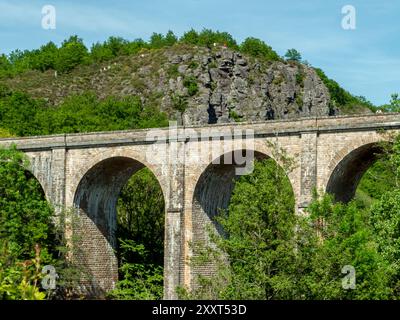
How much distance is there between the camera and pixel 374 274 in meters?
27.3

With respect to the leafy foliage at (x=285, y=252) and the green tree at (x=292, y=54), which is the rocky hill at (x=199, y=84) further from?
the leafy foliage at (x=285, y=252)

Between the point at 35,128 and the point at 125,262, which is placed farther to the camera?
the point at 35,128

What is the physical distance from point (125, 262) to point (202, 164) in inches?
374

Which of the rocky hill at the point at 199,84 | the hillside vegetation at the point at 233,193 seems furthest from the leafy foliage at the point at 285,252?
the rocky hill at the point at 199,84

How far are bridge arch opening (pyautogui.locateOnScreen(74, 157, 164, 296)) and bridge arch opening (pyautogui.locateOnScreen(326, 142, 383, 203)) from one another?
1044 cm

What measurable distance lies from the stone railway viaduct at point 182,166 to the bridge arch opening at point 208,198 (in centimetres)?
5

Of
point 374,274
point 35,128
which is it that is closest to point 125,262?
point 374,274

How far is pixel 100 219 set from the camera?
45469mm

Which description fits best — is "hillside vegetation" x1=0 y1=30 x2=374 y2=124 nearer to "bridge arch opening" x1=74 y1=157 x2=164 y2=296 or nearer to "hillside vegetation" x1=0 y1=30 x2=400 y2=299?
"hillside vegetation" x1=0 y1=30 x2=400 y2=299

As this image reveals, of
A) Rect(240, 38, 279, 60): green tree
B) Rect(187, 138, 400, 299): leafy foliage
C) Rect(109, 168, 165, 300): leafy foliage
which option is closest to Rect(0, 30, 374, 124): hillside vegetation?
Rect(240, 38, 279, 60): green tree

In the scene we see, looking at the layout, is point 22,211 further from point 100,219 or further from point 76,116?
point 76,116

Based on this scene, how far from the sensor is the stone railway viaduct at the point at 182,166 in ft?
120
